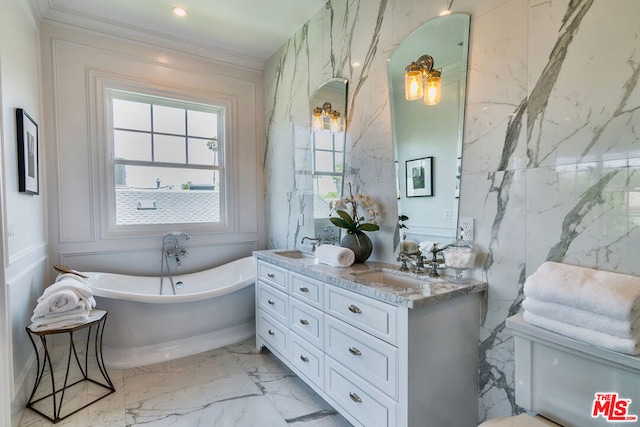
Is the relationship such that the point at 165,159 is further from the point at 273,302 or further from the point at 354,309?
the point at 354,309

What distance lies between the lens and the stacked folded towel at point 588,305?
0.92 meters

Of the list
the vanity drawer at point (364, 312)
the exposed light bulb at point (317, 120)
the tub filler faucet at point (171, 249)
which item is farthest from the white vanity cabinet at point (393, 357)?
the tub filler faucet at point (171, 249)

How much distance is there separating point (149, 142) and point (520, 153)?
323cm

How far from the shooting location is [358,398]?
62.9 inches

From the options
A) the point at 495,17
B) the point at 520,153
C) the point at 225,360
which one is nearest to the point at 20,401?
the point at 225,360

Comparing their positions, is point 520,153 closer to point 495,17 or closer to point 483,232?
point 483,232

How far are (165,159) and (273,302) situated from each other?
1.98 meters

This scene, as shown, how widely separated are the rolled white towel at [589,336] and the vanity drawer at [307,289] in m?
1.06

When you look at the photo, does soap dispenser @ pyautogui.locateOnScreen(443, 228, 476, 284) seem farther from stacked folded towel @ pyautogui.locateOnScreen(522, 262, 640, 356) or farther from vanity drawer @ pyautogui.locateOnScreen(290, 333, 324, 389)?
vanity drawer @ pyautogui.locateOnScreen(290, 333, 324, 389)

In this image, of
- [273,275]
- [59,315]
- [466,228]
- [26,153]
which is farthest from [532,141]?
[26,153]

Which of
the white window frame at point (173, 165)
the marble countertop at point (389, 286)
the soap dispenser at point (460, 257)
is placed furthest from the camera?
the white window frame at point (173, 165)

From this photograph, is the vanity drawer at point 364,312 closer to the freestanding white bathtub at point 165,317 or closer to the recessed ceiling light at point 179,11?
the freestanding white bathtub at point 165,317

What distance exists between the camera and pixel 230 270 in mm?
3391

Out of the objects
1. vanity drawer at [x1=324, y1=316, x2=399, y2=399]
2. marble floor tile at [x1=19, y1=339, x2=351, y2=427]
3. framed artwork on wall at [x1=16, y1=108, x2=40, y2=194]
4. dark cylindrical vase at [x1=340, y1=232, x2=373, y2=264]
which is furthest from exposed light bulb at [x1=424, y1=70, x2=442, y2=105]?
framed artwork on wall at [x1=16, y1=108, x2=40, y2=194]
